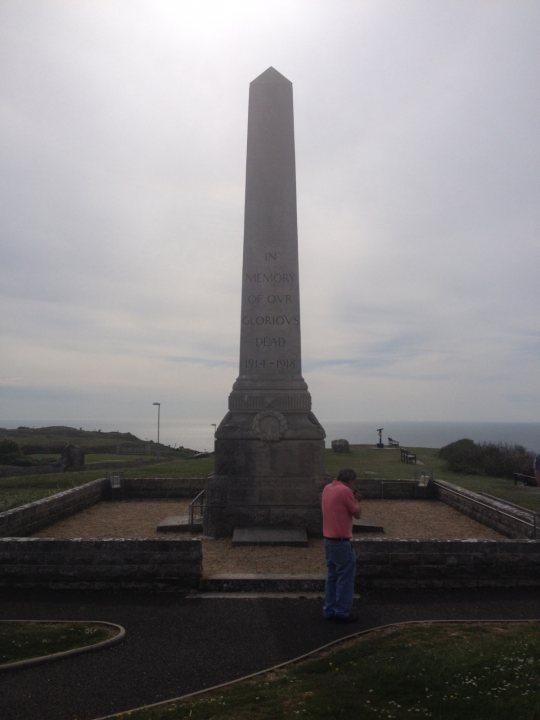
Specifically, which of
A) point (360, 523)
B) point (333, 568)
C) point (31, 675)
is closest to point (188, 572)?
point (333, 568)

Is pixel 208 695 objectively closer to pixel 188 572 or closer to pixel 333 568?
pixel 333 568

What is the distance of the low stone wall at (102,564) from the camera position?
24.7 ft

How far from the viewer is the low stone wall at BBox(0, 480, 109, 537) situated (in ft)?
34.6

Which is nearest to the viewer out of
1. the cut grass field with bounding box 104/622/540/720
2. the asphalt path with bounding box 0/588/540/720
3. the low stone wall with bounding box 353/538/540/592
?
the cut grass field with bounding box 104/622/540/720

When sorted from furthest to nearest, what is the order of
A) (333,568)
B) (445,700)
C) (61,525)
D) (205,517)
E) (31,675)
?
(61,525) → (205,517) → (333,568) → (31,675) → (445,700)

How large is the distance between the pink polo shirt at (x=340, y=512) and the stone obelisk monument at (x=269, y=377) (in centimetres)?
484

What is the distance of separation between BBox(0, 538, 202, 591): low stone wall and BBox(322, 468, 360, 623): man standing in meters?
1.89

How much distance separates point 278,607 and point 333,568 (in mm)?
852

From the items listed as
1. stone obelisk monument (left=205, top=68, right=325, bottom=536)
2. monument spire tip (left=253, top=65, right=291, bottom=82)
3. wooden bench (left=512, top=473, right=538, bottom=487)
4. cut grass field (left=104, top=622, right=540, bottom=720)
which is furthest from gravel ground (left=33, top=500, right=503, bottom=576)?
monument spire tip (left=253, top=65, right=291, bottom=82)

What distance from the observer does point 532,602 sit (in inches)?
280

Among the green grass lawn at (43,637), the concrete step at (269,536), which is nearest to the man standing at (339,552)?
the green grass lawn at (43,637)

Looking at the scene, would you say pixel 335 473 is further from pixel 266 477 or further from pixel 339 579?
pixel 339 579

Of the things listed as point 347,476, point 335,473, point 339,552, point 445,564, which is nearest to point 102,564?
point 339,552

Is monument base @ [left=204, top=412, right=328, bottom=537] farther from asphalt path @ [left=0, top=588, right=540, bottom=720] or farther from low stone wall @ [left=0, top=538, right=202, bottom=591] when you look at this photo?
asphalt path @ [left=0, top=588, right=540, bottom=720]
